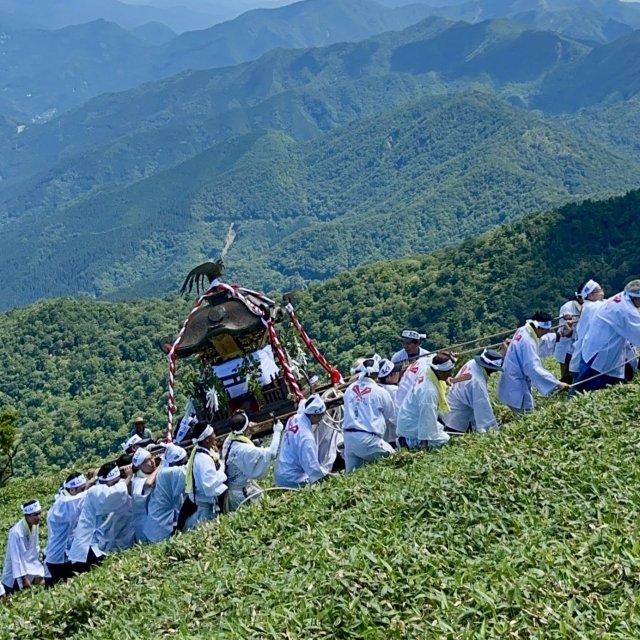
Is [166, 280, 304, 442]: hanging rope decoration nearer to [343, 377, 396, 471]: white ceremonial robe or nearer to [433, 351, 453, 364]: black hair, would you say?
[343, 377, 396, 471]: white ceremonial robe

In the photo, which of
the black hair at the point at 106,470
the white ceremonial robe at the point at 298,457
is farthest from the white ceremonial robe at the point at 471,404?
the black hair at the point at 106,470

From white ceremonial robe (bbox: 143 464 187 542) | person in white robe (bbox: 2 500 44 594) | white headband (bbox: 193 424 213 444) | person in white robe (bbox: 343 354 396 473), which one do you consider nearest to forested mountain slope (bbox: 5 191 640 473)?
person in white robe (bbox: 2 500 44 594)

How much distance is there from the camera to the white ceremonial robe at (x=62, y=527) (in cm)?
1261

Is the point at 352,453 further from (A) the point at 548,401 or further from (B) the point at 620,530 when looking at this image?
(B) the point at 620,530

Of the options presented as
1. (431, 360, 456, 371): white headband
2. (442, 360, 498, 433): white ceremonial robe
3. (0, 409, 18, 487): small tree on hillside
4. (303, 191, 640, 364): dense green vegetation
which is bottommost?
(303, 191, 640, 364): dense green vegetation

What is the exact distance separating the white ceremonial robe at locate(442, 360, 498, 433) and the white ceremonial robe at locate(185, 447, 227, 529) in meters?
3.13

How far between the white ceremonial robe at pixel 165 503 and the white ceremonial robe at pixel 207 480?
1.68 ft

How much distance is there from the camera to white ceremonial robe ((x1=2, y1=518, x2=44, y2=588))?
12891mm

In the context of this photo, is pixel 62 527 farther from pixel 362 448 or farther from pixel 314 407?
pixel 362 448

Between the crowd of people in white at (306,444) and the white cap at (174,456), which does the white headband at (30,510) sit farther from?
the white cap at (174,456)

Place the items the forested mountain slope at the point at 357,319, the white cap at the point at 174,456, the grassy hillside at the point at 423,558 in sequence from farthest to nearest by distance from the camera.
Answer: the forested mountain slope at the point at 357,319 < the white cap at the point at 174,456 < the grassy hillside at the point at 423,558

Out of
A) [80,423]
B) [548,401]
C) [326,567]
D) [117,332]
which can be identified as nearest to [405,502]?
[326,567]

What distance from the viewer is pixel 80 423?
53.4m

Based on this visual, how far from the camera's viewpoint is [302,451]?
1172cm
